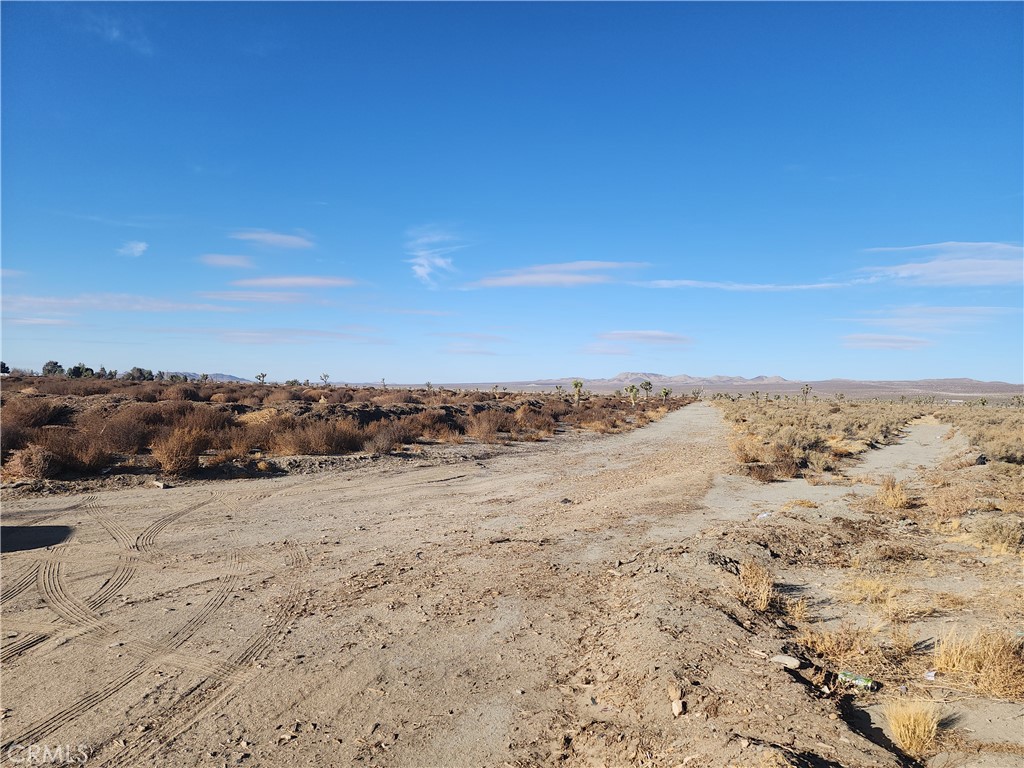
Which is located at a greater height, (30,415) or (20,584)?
(30,415)

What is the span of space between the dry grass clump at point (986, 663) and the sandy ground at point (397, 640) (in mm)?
448

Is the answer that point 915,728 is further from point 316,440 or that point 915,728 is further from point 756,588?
point 316,440

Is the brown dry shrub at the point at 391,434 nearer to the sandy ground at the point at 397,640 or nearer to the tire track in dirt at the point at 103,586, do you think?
the sandy ground at the point at 397,640

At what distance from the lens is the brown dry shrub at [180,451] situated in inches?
568

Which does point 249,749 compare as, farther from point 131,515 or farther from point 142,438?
point 142,438

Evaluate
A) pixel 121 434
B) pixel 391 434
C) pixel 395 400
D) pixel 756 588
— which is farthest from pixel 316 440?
pixel 395 400

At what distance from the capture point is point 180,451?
15.2 metres

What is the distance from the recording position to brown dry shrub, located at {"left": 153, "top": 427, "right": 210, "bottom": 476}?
47.3 ft

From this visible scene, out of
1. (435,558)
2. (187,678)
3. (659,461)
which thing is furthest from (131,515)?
(659,461)

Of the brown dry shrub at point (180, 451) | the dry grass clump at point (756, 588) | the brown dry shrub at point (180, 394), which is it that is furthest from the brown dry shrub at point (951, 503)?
the brown dry shrub at point (180, 394)

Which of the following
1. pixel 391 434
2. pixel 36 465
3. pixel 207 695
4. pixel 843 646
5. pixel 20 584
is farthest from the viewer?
pixel 391 434

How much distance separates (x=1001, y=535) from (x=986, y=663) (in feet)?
21.6

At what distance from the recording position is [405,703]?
4.88 m

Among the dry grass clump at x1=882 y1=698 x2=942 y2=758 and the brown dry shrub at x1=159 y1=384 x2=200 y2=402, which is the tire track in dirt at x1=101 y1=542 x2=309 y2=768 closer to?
the dry grass clump at x1=882 y1=698 x2=942 y2=758
